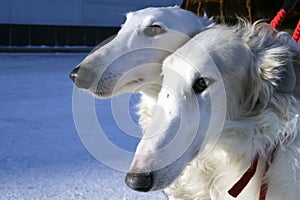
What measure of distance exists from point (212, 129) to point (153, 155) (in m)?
0.19

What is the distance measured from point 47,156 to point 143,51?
1.43 m

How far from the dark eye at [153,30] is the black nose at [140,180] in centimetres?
48

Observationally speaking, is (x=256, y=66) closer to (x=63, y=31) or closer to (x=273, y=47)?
(x=273, y=47)

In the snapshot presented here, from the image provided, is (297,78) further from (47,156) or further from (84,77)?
(47,156)

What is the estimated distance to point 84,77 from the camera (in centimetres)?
135

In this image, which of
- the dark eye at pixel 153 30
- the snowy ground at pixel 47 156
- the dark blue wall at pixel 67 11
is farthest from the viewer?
the dark blue wall at pixel 67 11

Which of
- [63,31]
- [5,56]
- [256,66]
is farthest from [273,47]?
[63,31]

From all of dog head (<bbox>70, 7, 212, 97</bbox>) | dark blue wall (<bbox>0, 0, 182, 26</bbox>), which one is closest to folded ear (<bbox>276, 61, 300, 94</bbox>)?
dog head (<bbox>70, 7, 212, 97</bbox>)

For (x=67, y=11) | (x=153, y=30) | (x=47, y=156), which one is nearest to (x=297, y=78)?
(x=153, y=30)

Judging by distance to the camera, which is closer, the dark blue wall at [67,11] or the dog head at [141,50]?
the dog head at [141,50]

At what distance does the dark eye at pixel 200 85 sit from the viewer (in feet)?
4.02

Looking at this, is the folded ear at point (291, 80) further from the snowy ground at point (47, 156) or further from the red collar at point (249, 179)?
the snowy ground at point (47, 156)

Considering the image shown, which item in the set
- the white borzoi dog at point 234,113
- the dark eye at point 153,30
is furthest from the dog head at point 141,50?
the white borzoi dog at point 234,113

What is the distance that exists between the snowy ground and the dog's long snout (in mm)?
948
